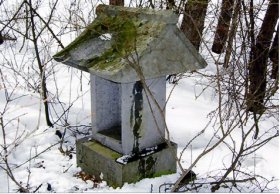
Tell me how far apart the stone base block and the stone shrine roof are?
823 millimetres

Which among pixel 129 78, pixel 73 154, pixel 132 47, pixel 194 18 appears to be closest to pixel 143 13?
pixel 132 47

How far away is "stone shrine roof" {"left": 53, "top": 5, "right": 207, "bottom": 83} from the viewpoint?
Result: 10.5 ft

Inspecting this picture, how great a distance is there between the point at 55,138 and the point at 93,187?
1.16m

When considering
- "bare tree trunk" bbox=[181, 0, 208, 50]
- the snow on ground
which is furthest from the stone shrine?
"bare tree trunk" bbox=[181, 0, 208, 50]

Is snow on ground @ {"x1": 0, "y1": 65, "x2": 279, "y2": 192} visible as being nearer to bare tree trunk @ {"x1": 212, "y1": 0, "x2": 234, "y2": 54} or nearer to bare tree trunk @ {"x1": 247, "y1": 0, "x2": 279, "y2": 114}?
bare tree trunk @ {"x1": 247, "y1": 0, "x2": 279, "y2": 114}

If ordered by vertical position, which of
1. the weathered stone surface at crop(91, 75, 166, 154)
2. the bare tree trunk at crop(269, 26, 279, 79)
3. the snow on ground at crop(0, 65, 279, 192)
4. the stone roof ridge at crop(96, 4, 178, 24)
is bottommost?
the snow on ground at crop(0, 65, 279, 192)

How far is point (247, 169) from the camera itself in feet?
13.5

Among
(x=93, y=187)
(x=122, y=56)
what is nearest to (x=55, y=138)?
(x=93, y=187)

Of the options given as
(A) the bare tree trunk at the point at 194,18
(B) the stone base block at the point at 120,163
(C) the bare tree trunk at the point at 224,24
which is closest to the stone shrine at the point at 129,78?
(B) the stone base block at the point at 120,163

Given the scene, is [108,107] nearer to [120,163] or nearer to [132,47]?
[120,163]

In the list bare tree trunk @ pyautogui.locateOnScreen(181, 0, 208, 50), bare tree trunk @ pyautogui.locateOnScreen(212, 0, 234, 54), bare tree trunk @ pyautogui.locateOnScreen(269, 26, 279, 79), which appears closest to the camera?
bare tree trunk @ pyautogui.locateOnScreen(269, 26, 279, 79)

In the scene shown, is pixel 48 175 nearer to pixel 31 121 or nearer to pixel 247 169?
pixel 31 121

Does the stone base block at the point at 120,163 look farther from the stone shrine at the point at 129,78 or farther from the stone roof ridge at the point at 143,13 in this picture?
the stone roof ridge at the point at 143,13

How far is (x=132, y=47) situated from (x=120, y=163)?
1059mm
